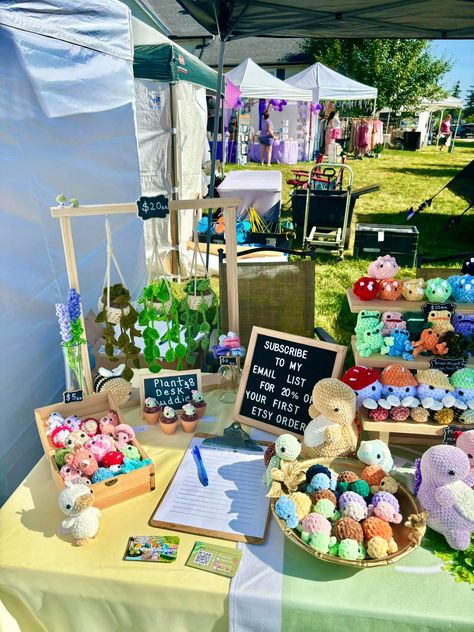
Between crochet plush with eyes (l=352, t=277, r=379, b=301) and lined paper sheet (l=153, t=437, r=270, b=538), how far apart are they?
0.61 meters

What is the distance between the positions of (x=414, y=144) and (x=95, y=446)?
778 inches

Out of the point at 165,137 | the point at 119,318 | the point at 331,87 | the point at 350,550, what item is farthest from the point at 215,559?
the point at 331,87

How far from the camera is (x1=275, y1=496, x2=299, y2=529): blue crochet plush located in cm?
109

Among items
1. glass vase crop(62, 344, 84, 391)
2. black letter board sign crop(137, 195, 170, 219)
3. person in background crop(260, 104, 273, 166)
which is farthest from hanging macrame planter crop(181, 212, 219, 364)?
person in background crop(260, 104, 273, 166)

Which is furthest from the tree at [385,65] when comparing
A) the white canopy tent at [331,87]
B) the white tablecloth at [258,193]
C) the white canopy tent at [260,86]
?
the white tablecloth at [258,193]

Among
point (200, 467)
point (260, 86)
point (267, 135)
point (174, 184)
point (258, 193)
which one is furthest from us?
point (267, 135)

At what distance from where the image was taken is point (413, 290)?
1583 mm

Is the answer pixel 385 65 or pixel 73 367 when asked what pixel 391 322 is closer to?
pixel 73 367

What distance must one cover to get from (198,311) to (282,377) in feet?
1.36

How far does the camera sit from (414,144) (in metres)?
18.5

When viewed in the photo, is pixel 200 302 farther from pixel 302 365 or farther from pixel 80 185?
pixel 80 185

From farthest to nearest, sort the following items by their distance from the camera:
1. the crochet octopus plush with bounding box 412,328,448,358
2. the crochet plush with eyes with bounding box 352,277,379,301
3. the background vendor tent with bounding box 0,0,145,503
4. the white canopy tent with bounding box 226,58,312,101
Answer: the white canopy tent with bounding box 226,58,312,101
the background vendor tent with bounding box 0,0,145,503
the crochet plush with eyes with bounding box 352,277,379,301
the crochet octopus plush with bounding box 412,328,448,358

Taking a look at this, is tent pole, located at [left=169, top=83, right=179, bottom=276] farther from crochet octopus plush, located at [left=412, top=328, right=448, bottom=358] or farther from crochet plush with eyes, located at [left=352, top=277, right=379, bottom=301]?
crochet octopus plush, located at [left=412, top=328, right=448, bottom=358]

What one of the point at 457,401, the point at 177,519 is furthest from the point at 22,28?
the point at 457,401
